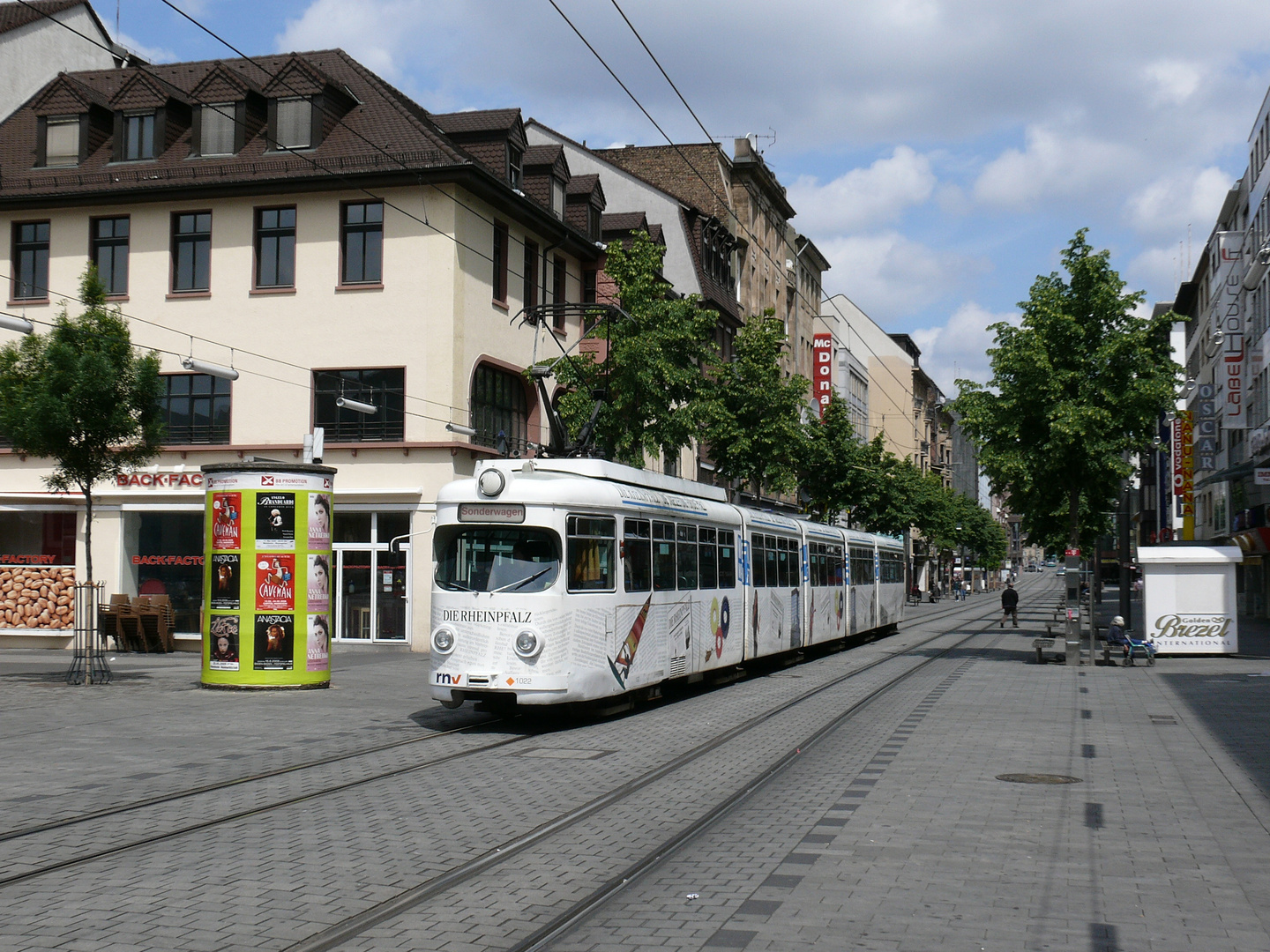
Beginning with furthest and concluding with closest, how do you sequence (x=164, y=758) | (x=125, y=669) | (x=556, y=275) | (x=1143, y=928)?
(x=556, y=275)
(x=125, y=669)
(x=164, y=758)
(x=1143, y=928)

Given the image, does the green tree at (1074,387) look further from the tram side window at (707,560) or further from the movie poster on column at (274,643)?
the movie poster on column at (274,643)

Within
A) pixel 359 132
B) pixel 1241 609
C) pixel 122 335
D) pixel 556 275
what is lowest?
pixel 1241 609

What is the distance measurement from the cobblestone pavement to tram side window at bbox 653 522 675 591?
1772 millimetres

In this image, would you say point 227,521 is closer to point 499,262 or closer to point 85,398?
point 85,398

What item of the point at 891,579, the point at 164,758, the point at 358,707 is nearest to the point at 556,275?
the point at 891,579

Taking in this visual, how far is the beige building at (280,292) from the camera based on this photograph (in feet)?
97.4

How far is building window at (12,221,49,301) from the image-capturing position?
3206cm

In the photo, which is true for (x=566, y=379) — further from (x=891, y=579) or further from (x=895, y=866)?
(x=895, y=866)

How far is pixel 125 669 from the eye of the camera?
949 inches

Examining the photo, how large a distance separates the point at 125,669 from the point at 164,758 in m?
12.4

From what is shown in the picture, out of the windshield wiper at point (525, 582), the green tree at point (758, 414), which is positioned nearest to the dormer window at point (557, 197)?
the green tree at point (758, 414)

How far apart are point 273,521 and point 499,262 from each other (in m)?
13.3

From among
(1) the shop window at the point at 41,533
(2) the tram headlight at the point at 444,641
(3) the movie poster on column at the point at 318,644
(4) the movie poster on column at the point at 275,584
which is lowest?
(3) the movie poster on column at the point at 318,644

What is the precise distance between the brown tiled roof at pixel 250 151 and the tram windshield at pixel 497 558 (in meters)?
15.7
